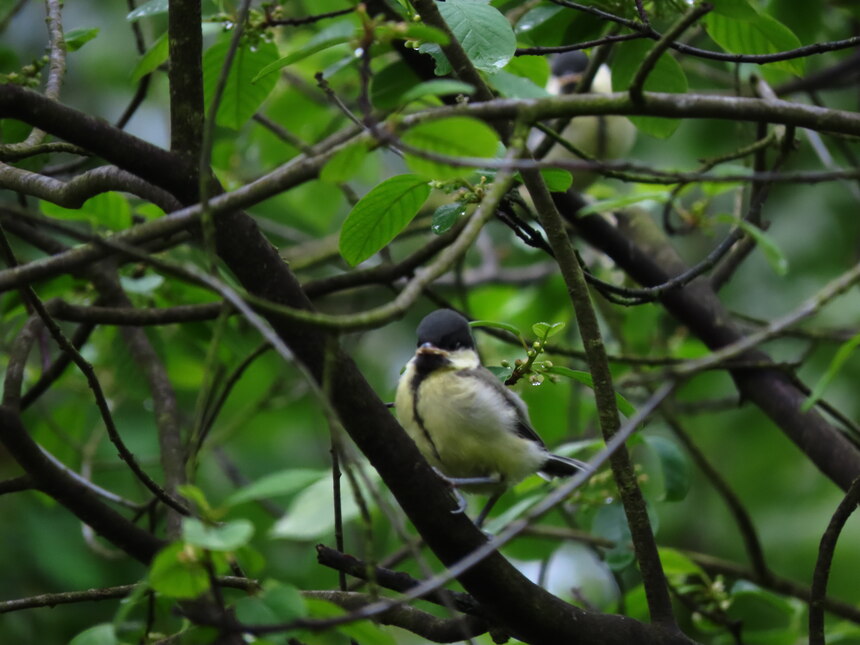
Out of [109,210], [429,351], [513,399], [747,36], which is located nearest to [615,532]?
[513,399]

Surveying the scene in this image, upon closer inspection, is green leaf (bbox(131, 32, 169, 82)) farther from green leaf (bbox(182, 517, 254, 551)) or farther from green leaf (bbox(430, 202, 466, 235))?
green leaf (bbox(182, 517, 254, 551))

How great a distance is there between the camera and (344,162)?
150 cm

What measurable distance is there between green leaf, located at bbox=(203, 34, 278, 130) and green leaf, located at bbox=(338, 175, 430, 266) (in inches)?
23.7

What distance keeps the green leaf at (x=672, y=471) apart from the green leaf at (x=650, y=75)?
87cm

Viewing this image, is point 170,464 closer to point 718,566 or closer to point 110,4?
point 718,566

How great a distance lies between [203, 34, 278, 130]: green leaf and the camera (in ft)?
8.02

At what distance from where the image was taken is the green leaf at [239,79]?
2445 mm

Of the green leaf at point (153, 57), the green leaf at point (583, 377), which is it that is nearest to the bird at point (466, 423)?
the green leaf at point (583, 377)

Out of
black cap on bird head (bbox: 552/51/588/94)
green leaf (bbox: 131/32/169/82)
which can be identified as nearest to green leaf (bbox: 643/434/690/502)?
green leaf (bbox: 131/32/169/82)

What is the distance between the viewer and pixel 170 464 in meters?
2.65

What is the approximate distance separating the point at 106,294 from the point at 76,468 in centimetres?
114

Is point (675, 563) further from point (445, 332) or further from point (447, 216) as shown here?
point (447, 216)

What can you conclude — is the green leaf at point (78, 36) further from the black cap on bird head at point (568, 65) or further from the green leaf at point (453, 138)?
the black cap on bird head at point (568, 65)

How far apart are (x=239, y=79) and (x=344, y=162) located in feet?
3.54
